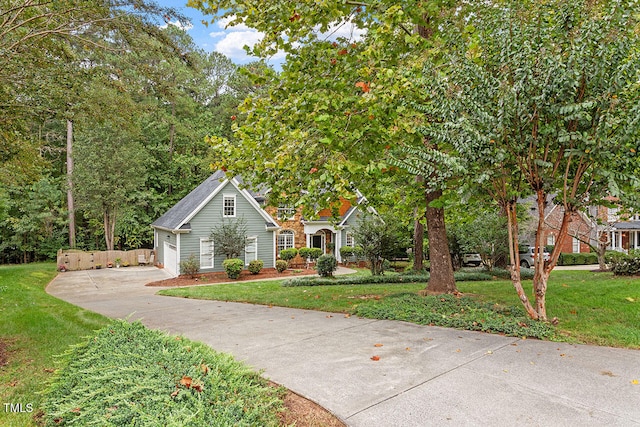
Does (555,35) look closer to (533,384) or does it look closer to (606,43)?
(606,43)

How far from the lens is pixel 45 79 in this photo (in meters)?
6.57

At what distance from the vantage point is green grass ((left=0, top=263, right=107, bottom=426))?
394cm

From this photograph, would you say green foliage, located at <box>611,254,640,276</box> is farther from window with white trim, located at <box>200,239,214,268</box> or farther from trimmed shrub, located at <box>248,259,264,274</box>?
window with white trim, located at <box>200,239,214,268</box>

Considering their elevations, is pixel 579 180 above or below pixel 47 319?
above

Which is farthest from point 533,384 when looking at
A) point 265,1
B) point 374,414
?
point 265,1

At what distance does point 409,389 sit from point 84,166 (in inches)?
964

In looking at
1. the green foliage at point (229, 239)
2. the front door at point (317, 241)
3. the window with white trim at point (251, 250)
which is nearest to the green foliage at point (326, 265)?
the green foliage at point (229, 239)

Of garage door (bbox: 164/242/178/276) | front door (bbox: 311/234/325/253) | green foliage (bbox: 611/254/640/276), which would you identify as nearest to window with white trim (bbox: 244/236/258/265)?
garage door (bbox: 164/242/178/276)

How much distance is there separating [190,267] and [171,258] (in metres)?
2.99

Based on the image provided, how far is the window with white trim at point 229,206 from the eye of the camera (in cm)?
2023

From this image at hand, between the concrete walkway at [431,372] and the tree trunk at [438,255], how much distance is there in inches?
95.9

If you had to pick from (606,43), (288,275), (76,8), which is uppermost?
(76,8)

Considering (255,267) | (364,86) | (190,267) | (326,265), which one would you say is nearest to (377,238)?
(326,265)

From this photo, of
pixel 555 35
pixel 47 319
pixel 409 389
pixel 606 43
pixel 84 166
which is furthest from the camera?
pixel 84 166
